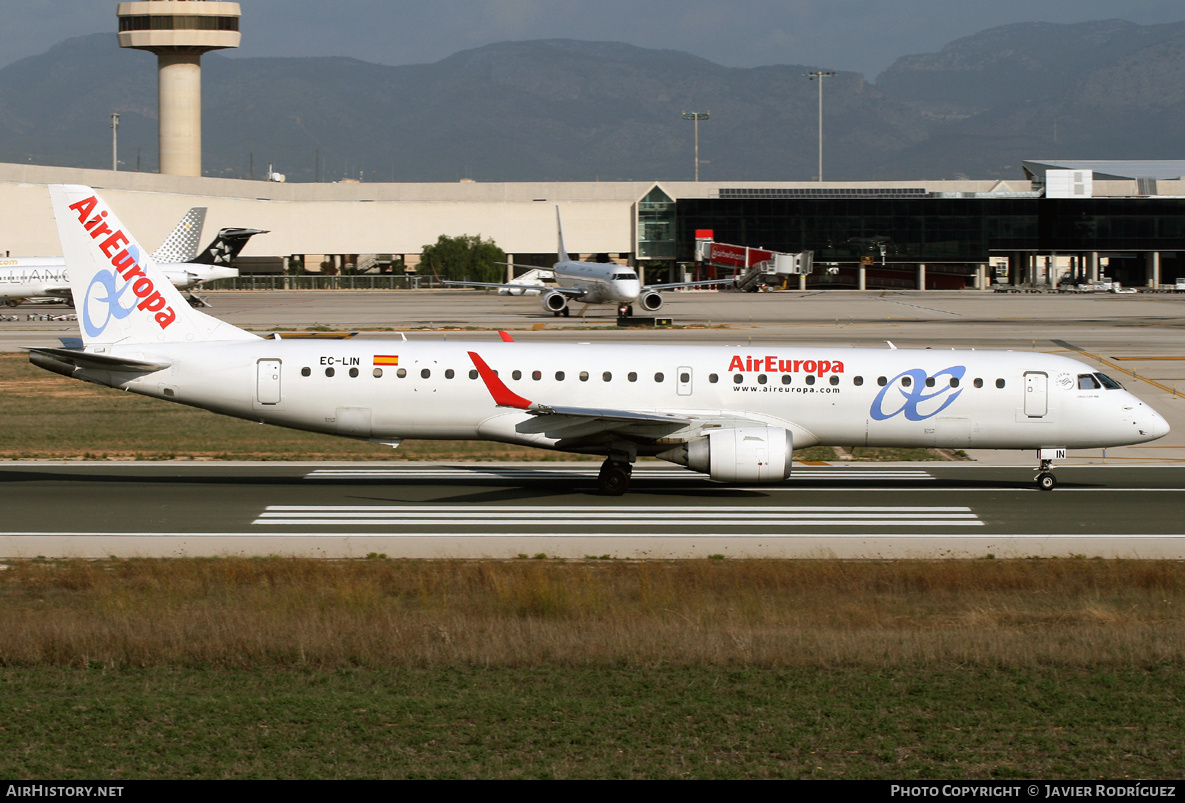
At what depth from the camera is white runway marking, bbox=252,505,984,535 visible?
993 inches

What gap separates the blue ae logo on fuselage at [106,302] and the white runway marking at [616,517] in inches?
250

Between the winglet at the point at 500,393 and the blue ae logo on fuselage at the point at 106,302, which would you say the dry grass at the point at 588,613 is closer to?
the winglet at the point at 500,393

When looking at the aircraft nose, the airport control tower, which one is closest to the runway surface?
the aircraft nose

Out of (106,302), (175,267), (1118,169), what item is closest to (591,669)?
(106,302)

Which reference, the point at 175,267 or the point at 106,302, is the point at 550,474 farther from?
the point at 175,267

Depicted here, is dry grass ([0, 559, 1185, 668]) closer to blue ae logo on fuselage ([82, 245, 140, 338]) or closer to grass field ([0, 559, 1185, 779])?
grass field ([0, 559, 1185, 779])

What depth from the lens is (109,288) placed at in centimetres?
2875

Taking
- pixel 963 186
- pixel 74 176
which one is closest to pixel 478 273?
pixel 74 176

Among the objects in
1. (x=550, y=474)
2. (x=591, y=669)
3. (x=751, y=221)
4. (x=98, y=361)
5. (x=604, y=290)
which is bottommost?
(x=591, y=669)

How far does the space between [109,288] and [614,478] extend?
12.5m

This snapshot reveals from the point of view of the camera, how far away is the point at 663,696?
44.0 feet

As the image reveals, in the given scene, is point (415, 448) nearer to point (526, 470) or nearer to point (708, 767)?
point (526, 470)

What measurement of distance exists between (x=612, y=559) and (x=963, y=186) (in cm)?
17290

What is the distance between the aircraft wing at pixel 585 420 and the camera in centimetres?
2668
